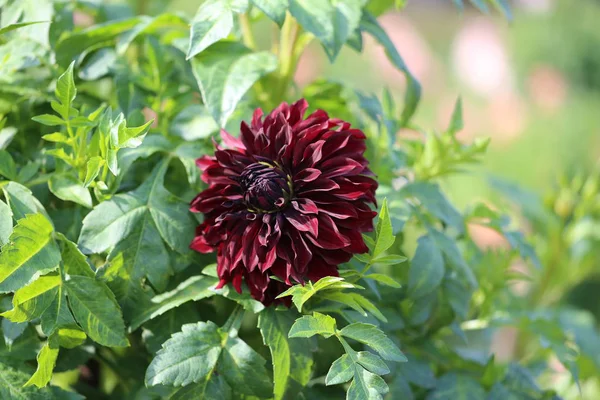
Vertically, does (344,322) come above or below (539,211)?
above

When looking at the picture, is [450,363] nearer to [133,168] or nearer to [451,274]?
[451,274]

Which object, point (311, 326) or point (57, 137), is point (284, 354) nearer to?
point (311, 326)

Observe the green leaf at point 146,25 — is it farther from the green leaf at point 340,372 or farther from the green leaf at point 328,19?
the green leaf at point 340,372

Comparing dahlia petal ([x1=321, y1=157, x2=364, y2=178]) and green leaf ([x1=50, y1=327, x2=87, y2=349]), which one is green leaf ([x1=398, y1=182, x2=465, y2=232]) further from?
green leaf ([x1=50, y1=327, x2=87, y2=349])

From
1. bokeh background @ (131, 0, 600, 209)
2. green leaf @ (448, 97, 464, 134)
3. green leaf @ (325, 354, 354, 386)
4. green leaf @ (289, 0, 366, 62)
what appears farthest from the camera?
bokeh background @ (131, 0, 600, 209)

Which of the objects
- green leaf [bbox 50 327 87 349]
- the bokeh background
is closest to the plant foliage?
green leaf [bbox 50 327 87 349]

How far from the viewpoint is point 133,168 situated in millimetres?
570

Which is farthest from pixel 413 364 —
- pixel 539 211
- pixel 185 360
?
pixel 539 211

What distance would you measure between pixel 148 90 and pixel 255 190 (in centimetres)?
21

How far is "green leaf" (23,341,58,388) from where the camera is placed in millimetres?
436

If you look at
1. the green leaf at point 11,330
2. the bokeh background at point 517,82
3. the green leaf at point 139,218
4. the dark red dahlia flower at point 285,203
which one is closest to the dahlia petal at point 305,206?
the dark red dahlia flower at point 285,203

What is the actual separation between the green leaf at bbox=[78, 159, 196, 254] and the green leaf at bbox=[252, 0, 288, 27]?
0.14m

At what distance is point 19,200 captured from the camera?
1.57 ft

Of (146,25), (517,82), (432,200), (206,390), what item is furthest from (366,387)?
(517,82)
